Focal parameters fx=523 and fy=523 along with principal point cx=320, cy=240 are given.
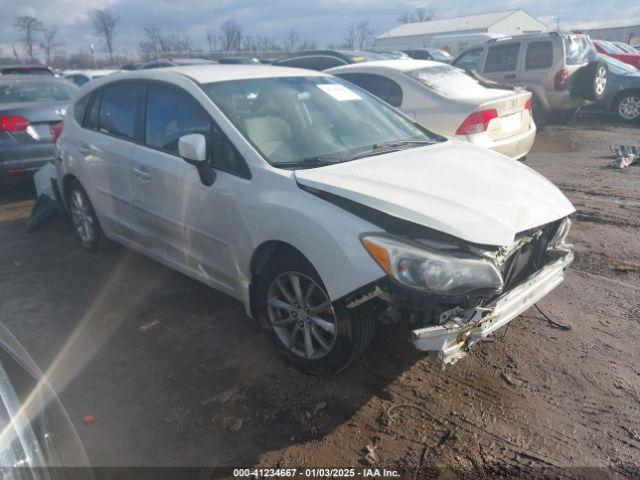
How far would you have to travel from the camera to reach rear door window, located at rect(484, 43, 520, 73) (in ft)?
37.0

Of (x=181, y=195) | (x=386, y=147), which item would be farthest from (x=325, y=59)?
(x=181, y=195)

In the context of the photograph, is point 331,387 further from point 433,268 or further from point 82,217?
point 82,217

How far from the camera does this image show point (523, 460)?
244 centimetres

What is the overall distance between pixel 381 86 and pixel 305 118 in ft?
11.6

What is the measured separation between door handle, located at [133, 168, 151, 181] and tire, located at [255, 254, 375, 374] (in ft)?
4.43

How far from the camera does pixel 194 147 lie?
3168 mm

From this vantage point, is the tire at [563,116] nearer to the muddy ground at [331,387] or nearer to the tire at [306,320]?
the muddy ground at [331,387]

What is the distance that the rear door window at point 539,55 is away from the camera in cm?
1080

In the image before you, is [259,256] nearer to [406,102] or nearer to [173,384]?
[173,384]

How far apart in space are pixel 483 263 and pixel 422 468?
994 millimetres

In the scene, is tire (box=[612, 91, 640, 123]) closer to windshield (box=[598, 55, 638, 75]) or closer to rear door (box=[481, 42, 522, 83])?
windshield (box=[598, 55, 638, 75])

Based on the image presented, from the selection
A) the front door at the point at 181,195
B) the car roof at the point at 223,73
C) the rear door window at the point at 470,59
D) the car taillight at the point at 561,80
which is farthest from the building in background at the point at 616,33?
the front door at the point at 181,195

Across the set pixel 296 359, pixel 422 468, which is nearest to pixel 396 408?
pixel 422 468

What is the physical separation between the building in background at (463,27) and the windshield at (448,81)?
49.4 metres
